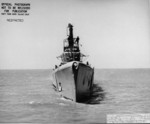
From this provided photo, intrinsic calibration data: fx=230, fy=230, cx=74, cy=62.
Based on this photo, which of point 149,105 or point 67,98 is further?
point 67,98

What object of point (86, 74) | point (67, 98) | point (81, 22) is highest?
point (81, 22)

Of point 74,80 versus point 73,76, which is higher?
point 73,76

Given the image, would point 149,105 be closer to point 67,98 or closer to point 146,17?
point 146,17

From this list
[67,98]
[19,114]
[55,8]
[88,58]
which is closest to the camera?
[19,114]

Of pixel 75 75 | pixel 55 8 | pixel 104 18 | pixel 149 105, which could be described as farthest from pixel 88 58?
pixel 149 105

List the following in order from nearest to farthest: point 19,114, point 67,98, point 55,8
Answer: point 19,114, point 55,8, point 67,98

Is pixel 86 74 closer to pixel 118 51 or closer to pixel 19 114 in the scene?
pixel 118 51

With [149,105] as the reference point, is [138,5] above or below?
above
